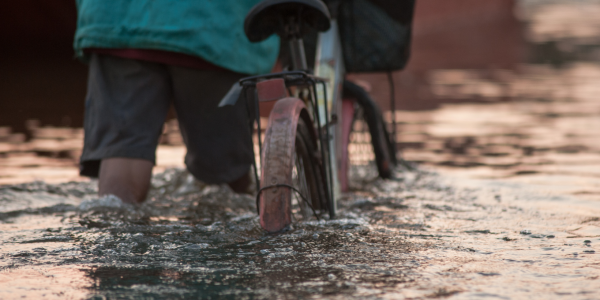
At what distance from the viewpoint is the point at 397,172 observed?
4.70 meters

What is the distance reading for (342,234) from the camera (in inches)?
112

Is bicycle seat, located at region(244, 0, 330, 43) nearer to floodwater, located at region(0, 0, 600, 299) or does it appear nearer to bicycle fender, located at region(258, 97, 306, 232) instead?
bicycle fender, located at region(258, 97, 306, 232)

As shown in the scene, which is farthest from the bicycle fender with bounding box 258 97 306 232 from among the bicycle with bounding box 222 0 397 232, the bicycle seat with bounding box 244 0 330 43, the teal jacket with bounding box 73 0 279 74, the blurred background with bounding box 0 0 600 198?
the blurred background with bounding box 0 0 600 198

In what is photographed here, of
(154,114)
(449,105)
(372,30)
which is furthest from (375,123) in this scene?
(449,105)

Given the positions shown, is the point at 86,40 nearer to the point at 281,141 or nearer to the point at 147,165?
the point at 147,165

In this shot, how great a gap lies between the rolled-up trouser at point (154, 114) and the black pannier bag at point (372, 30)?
865 mm

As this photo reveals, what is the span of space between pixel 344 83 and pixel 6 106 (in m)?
4.90

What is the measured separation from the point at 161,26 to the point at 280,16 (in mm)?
549

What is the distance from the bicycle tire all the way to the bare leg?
55.8 inches

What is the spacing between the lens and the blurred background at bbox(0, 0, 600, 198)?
199 inches

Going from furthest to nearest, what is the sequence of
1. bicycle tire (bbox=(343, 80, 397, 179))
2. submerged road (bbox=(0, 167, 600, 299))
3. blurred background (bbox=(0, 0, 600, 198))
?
1. blurred background (bbox=(0, 0, 600, 198))
2. bicycle tire (bbox=(343, 80, 397, 179))
3. submerged road (bbox=(0, 167, 600, 299))

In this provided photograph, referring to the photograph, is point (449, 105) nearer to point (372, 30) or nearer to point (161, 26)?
point (372, 30)

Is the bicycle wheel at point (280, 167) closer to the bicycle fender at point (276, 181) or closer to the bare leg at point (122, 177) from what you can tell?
the bicycle fender at point (276, 181)

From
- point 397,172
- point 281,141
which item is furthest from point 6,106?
point 281,141
